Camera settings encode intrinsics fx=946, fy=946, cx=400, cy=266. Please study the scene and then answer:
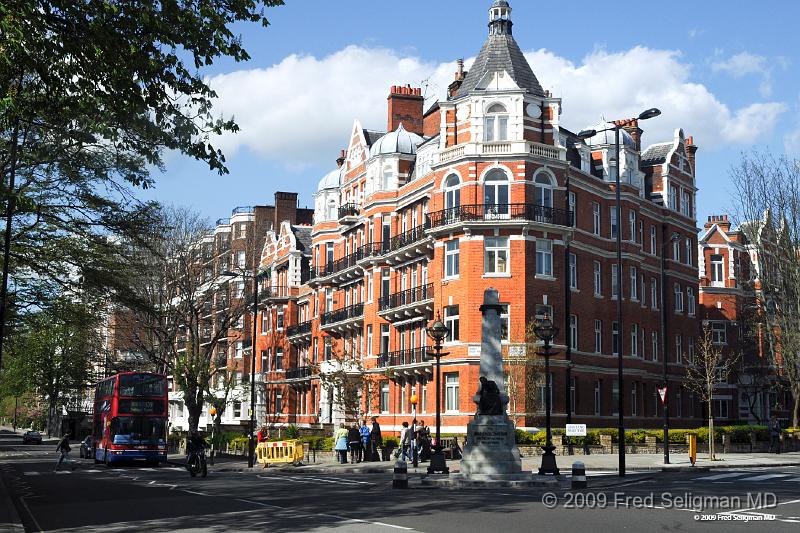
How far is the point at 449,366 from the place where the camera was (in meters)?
48.4

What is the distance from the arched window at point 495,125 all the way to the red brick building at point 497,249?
0.07m

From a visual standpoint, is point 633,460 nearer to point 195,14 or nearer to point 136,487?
point 136,487

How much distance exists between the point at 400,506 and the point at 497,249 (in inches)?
1207

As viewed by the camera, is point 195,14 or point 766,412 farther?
point 766,412

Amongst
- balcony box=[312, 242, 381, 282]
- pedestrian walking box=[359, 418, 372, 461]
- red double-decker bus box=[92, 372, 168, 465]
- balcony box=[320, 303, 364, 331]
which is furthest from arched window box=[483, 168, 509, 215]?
red double-decker bus box=[92, 372, 168, 465]

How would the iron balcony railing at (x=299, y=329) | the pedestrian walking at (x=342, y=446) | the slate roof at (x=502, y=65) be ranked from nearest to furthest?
the pedestrian walking at (x=342, y=446)
the slate roof at (x=502, y=65)
the iron balcony railing at (x=299, y=329)

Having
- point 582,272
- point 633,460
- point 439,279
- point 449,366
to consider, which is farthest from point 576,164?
point 633,460

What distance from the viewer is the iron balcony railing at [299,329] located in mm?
71812

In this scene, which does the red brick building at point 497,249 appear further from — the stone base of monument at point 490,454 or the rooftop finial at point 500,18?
the stone base of monument at point 490,454

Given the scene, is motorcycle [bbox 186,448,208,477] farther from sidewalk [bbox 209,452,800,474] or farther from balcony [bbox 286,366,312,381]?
balcony [bbox 286,366,312,381]

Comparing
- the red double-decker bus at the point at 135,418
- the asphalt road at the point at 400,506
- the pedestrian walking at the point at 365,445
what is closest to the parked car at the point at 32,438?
the red double-decker bus at the point at 135,418

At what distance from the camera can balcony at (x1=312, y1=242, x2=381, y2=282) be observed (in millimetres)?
59391

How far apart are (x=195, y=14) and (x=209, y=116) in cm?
183

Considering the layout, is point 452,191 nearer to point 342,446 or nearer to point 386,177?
point 386,177
